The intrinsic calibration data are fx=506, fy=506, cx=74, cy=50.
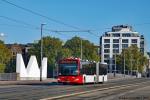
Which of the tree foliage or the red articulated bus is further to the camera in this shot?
the tree foliage

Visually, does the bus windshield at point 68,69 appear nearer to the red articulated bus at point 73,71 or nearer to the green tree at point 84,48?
the red articulated bus at point 73,71

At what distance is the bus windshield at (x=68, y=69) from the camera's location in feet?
189

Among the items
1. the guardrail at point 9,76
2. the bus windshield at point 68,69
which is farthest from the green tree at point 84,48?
the bus windshield at point 68,69

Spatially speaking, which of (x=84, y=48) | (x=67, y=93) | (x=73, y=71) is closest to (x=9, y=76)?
(x=73, y=71)

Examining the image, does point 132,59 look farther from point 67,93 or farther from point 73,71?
point 67,93

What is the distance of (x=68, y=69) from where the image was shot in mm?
58156

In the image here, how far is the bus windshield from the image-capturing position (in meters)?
57.7

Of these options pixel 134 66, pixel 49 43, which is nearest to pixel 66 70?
pixel 49 43

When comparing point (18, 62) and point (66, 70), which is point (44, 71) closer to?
point (18, 62)

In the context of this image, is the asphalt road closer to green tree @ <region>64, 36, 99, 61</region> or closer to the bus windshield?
the bus windshield

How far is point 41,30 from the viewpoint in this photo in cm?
7844

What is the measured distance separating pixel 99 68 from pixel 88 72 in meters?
5.40

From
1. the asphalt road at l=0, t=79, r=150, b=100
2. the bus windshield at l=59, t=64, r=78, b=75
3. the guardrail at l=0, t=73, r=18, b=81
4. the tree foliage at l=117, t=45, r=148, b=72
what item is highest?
the tree foliage at l=117, t=45, r=148, b=72

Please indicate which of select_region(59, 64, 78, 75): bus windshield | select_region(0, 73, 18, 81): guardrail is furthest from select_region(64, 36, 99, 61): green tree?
select_region(59, 64, 78, 75): bus windshield
